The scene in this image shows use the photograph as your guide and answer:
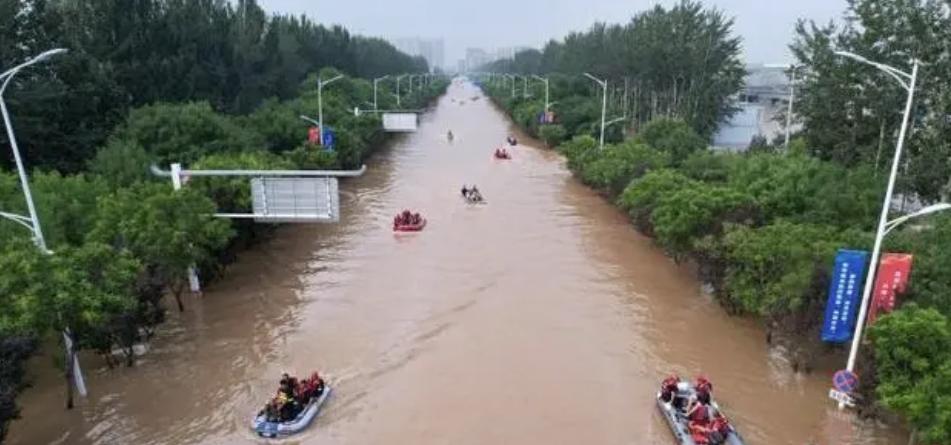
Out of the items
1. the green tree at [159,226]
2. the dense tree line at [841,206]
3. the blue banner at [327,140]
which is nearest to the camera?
the dense tree line at [841,206]

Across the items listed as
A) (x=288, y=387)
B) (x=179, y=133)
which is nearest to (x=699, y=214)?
(x=288, y=387)

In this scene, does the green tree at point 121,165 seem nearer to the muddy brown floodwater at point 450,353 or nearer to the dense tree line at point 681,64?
the muddy brown floodwater at point 450,353

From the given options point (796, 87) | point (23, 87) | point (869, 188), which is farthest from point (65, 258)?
point (796, 87)

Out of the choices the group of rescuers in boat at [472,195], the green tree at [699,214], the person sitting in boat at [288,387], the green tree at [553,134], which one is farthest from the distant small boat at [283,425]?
the green tree at [553,134]

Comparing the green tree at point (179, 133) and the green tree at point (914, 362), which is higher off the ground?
the green tree at point (179, 133)

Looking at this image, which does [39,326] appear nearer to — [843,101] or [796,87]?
[843,101]

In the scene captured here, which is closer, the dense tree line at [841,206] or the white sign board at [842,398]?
the dense tree line at [841,206]
